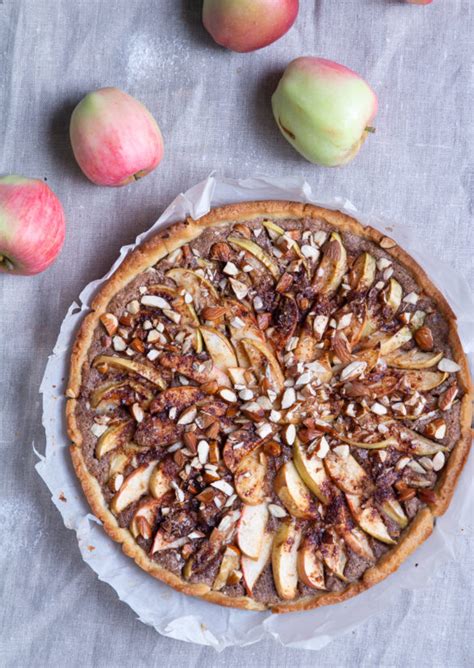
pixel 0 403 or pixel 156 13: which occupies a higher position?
pixel 156 13

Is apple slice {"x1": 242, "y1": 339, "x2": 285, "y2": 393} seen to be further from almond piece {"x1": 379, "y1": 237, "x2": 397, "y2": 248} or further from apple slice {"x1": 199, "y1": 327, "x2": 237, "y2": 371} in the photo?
almond piece {"x1": 379, "y1": 237, "x2": 397, "y2": 248}

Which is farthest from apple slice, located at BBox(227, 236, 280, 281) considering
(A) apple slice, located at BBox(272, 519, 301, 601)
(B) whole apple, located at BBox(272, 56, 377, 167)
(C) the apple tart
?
(A) apple slice, located at BBox(272, 519, 301, 601)

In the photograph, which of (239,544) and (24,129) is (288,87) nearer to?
(24,129)

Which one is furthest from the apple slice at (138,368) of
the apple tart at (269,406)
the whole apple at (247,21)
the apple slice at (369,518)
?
the whole apple at (247,21)

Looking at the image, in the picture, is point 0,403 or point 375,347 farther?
point 0,403

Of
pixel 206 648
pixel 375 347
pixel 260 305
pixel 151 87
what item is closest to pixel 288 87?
pixel 151 87

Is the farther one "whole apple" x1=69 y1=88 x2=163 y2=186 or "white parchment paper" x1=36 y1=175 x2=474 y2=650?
"white parchment paper" x1=36 y1=175 x2=474 y2=650
